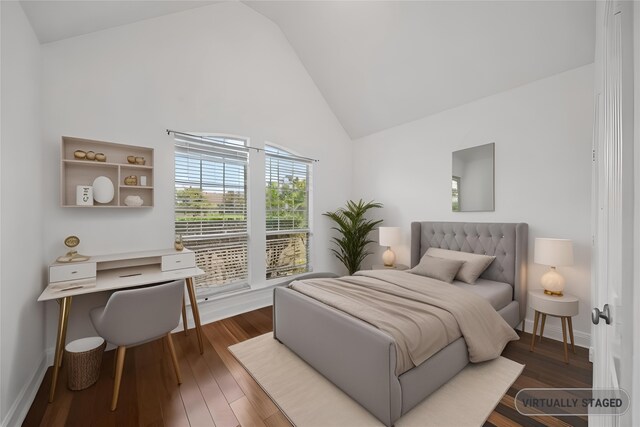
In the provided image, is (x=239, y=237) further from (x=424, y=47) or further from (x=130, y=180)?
(x=424, y=47)

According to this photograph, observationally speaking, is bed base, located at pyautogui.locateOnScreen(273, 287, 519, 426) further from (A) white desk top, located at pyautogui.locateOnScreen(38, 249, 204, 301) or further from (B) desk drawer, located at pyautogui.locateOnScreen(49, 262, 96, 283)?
(B) desk drawer, located at pyautogui.locateOnScreen(49, 262, 96, 283)

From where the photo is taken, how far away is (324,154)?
444 cm

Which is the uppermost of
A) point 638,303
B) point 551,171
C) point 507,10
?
point 507,10

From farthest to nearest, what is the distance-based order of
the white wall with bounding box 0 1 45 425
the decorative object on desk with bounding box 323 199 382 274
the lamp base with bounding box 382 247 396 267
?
1. the decorative object on desk with bounding box 323 199 382 274
2. the lamp base with bounding box 382 247 396 267
3. the white wall with bounding box 0 1 45 425

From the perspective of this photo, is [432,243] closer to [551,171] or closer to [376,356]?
[551,171]

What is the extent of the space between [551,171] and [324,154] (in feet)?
10.00

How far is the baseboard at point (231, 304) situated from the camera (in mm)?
3090

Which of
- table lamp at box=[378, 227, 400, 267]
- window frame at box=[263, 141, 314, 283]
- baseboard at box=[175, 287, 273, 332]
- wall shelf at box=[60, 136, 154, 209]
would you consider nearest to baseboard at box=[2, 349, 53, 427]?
baseboard at box=[175, 287, 273, 332]

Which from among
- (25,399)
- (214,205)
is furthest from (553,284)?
(25,399)

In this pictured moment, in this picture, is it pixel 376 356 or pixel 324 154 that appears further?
pixel 324 154

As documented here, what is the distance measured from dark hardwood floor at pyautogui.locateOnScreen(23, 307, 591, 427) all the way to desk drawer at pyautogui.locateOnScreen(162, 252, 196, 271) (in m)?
0.81

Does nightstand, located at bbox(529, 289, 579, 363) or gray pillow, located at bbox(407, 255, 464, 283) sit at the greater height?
gray pillow, located at bbox(407, 255, 464, 283)

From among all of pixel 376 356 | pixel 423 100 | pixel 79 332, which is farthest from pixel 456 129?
pixel 79 332

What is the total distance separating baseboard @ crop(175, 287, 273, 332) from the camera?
3090 mm
